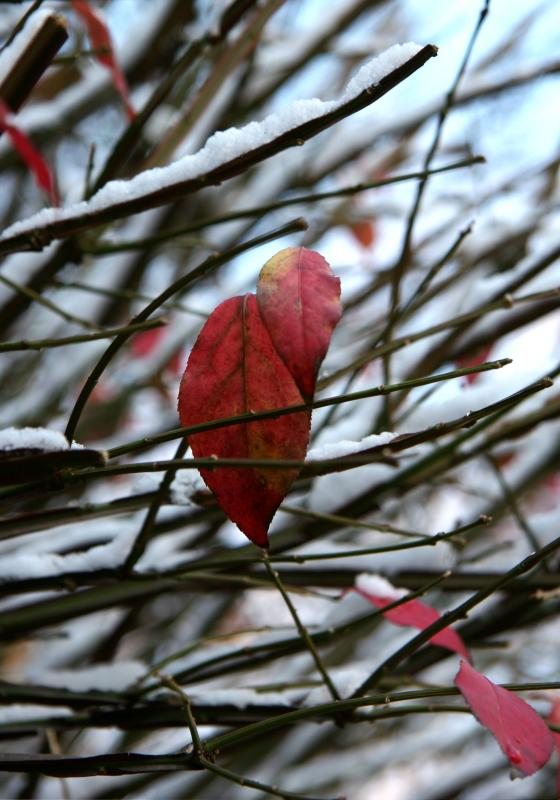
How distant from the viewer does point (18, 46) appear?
1.90ft

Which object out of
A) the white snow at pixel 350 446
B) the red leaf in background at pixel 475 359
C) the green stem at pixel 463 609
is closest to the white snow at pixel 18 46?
the white snow at pixel 350 446

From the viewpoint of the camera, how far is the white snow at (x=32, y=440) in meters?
0.43

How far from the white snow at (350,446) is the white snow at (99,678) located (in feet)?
1.05

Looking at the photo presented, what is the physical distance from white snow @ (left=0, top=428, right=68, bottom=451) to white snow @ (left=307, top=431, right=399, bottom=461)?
0.19m

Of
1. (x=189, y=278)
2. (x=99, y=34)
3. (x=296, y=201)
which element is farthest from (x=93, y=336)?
(x=99, y=34)

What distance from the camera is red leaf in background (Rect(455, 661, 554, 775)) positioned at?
426mm

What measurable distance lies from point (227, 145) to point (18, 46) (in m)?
0.21

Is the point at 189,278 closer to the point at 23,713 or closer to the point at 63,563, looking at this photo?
the point at 63,563

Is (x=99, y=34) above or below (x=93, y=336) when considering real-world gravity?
above

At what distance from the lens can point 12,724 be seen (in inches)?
28.0

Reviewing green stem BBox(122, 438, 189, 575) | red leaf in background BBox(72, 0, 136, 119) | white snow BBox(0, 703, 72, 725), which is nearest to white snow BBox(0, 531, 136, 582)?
green stem BBox(122, 438, 189, 575)

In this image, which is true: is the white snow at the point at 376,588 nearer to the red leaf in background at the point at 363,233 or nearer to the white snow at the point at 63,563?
the white snow at the point at 63,563

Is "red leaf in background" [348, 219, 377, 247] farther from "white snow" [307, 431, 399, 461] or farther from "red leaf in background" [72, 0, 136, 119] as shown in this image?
"white snow" [307, 431, 399, 461]

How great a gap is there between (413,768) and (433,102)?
1864 mm
